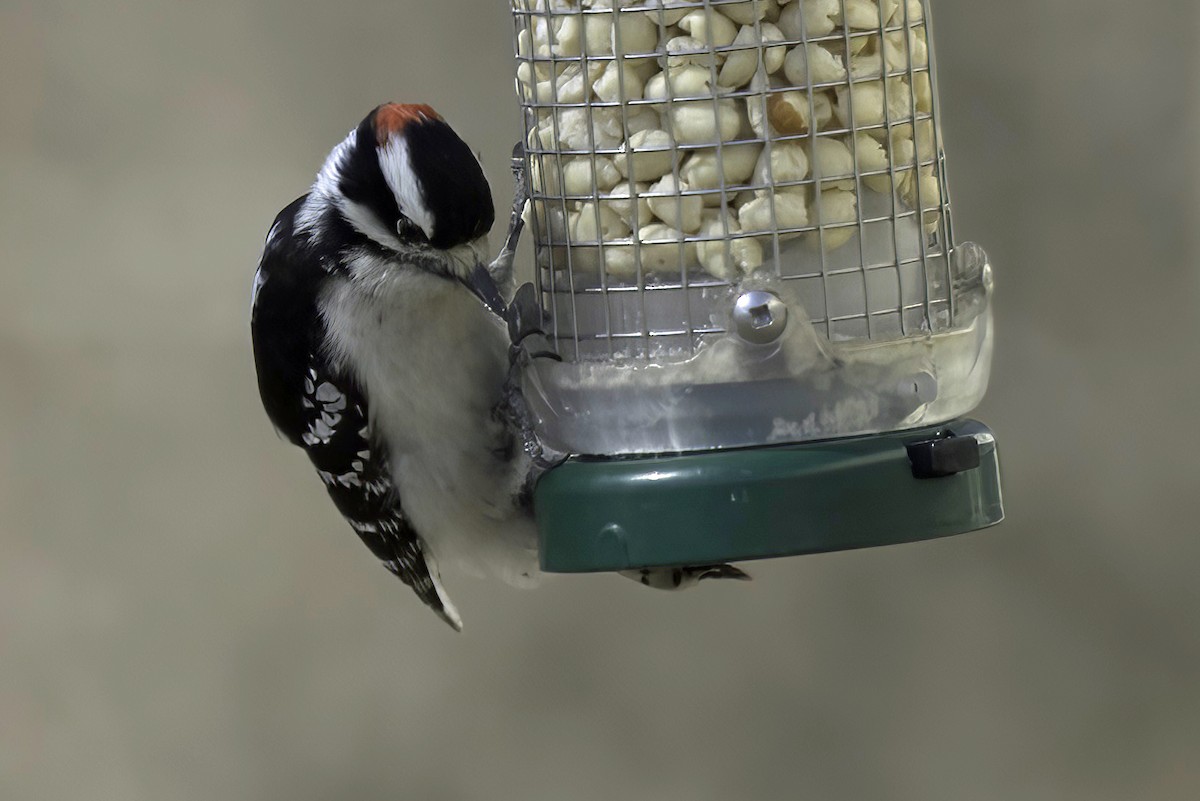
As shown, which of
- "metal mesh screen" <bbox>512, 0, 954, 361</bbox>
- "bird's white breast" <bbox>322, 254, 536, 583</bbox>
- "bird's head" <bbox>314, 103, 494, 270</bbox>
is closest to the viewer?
"metal mesh screen" <bbox>512, 0, 954, 361</bbox>

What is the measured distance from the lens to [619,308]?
1.91m

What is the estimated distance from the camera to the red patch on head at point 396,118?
1.99 m

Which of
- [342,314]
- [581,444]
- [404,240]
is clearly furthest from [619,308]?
[342,314]

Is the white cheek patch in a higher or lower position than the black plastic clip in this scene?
higher

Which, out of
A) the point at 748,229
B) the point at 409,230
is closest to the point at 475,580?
the point at 409,230

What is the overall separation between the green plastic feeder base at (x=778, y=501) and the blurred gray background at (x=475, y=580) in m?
2.08

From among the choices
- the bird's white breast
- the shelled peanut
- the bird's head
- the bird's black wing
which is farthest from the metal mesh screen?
the bird's black wing

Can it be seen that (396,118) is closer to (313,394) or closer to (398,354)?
(398,354)

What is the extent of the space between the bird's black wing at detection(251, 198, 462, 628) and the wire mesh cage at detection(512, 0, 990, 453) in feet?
1.65

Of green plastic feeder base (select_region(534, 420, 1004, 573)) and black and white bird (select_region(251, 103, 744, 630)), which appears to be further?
black and white bird (select_region(251, 103, 744, 630))

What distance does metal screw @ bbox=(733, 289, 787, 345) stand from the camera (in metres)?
1.75

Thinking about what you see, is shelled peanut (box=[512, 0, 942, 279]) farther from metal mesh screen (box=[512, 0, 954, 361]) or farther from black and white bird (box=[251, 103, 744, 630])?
black and white bird (box=[251, 103, 744, 630])

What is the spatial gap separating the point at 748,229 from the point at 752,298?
4.5 inches

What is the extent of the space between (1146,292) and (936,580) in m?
0.95
